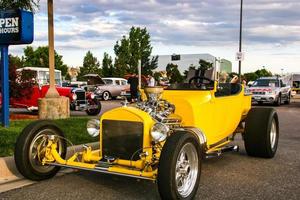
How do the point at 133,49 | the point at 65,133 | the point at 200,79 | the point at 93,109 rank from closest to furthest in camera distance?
the point at 200,79, the point at 65,133, the point at 93,109, the point at 133,49

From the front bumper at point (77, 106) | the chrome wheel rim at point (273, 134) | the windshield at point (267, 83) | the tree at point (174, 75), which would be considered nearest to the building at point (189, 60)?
the tree at point (174, 75)

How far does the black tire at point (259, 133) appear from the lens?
7.32 m

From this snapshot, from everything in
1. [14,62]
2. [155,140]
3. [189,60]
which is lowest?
[155,140]

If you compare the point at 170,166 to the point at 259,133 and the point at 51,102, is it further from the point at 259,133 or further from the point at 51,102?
the point at 51,102

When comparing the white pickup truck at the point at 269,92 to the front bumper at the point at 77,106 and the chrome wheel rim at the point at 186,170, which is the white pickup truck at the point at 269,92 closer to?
the front bumper at the point at 77,106

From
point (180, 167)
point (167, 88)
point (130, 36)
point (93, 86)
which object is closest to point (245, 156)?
point (167, 88)

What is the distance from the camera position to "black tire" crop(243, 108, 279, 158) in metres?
7.32

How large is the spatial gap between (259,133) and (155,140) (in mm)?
2825

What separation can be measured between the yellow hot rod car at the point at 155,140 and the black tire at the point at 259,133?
431 mm

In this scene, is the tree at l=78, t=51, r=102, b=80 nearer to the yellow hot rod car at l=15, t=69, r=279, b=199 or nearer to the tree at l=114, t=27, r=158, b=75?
the tree at l=114, t=27, r=158, b=75

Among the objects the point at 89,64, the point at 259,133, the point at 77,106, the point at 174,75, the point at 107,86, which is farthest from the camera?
the point at 89,64

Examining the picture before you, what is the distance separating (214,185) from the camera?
570 centimetres

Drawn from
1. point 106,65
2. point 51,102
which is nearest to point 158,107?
point 51,102

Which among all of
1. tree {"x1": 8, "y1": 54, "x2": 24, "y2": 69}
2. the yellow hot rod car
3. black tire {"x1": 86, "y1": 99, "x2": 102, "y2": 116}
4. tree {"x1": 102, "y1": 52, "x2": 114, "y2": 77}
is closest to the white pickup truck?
black tire {"x1": 86, "y1": 99, "x2": 102, "y2": 116}
